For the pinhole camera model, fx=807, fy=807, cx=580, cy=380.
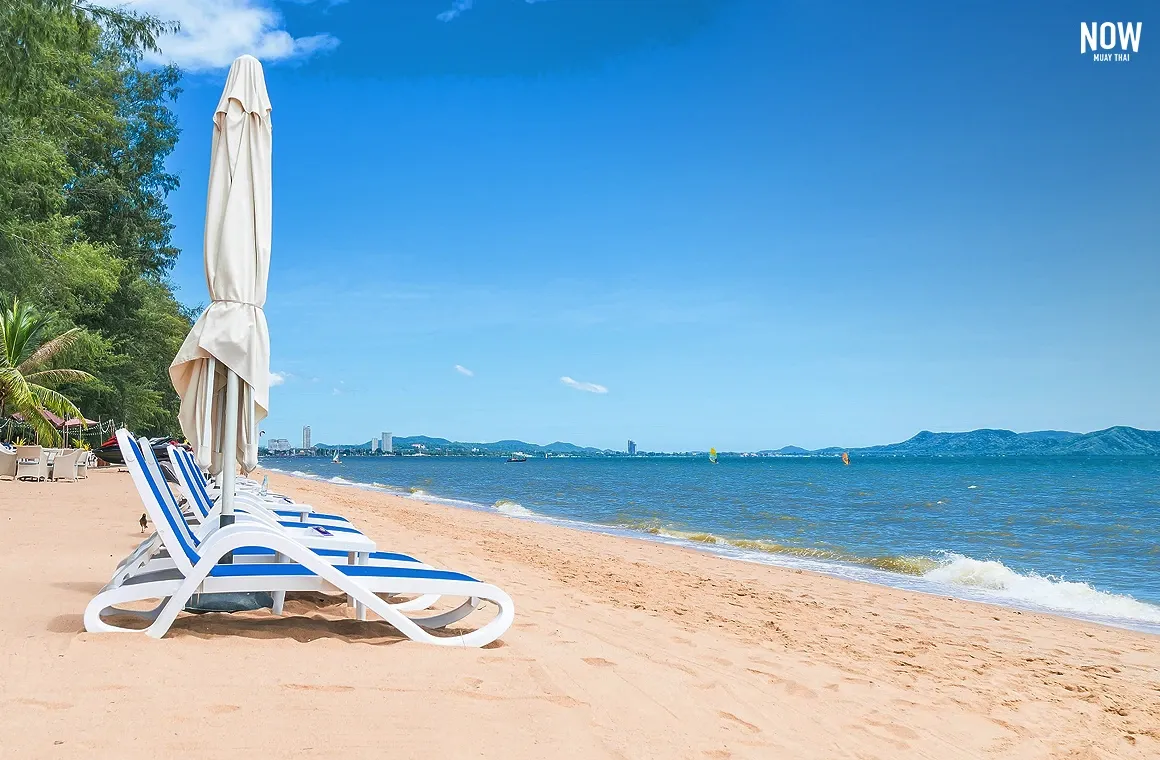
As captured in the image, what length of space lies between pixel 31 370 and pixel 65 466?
712 cm

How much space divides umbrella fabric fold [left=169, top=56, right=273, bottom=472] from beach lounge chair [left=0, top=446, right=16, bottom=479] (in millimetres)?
15750

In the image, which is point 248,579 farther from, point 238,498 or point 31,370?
point 31,370

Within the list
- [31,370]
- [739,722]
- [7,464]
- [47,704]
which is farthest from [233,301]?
[31,370]

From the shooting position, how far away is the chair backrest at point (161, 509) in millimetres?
3998

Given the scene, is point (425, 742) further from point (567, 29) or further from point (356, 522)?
point (567, 29)

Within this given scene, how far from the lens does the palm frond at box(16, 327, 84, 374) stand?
22.4m

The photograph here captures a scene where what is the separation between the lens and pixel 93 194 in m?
25.0

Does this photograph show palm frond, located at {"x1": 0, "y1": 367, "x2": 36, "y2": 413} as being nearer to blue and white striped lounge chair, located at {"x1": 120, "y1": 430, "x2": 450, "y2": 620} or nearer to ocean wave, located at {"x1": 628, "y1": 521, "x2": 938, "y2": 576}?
ocean wave, located at {"x1": 628, "y1": 521, "x2": 938, "y2": 576}

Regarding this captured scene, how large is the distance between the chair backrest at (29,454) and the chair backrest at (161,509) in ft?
52.0

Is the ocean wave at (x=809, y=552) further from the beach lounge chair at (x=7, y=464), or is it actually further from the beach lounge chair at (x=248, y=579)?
the beach lounge chair at (x=7, y=464)

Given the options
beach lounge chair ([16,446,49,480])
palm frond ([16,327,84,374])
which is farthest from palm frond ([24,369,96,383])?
beach lounge chair ([16,446,49,480])

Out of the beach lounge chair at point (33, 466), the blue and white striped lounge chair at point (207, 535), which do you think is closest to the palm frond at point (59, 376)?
the beach lounge chair at point (33, 466)

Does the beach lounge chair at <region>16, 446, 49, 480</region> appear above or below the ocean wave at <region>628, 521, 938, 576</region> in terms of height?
above

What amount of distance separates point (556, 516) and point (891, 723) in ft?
62.8
